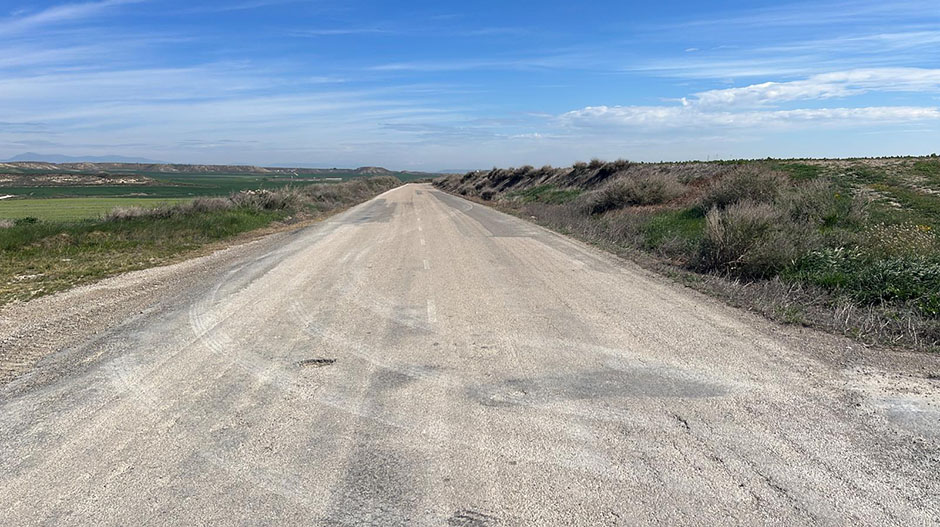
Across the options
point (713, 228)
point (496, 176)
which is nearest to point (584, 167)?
point (496, 176)

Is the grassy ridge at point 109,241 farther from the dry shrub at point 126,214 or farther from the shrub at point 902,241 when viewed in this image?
the shrub at point 902,241

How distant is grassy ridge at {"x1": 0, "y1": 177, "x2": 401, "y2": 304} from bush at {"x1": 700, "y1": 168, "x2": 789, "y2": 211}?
53.3ft

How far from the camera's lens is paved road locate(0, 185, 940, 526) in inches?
141

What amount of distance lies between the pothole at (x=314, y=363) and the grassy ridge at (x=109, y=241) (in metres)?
6.43

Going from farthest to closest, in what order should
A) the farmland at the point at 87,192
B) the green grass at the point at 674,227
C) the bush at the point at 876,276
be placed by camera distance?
the farmland at the point at 87,192 < the green grass at the point at 674,227 < the bush at the point at 876,276

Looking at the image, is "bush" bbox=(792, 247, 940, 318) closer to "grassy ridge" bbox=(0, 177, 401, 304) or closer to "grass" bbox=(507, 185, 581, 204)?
"grassy ridge" bbox=(0, 177, 401, 304)

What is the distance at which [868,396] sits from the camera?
17.4 ft

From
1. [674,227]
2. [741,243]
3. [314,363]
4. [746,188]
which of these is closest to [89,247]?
[314,363]

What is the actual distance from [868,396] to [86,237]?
18.9m

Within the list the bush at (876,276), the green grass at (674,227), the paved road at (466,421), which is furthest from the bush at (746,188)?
the paved road at (466,421)

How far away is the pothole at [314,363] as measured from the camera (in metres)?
6.12

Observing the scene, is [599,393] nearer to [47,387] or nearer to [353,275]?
[47,387]

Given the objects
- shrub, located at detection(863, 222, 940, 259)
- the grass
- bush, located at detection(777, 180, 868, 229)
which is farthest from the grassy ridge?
the grass

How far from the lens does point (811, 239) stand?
38.1 feet
